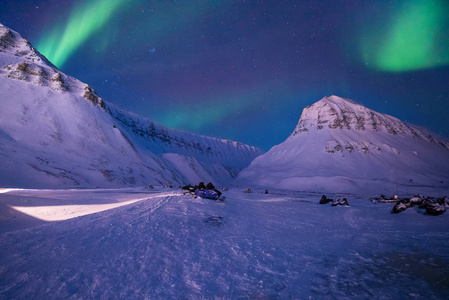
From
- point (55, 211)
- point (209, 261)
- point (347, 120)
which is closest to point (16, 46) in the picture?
point (55, 211)

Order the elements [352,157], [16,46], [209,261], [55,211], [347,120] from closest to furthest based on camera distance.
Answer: [209,261]
[55,211]
[16,46]
[352,157]
[347,120]

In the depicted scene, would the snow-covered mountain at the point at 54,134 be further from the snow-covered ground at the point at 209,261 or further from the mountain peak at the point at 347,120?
the mountain peak at the point at 347,120

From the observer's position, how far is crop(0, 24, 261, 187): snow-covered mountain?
1045 inches

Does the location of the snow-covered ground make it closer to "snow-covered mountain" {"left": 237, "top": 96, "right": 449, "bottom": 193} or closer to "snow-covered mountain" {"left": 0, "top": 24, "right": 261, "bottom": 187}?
"snow-covered mountain" {"left": 0, "top": 24, "right": 261, "bottom": 187}

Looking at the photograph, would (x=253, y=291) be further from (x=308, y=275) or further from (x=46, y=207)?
(x=46, y=207)

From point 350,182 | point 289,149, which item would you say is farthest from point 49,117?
point 289,149

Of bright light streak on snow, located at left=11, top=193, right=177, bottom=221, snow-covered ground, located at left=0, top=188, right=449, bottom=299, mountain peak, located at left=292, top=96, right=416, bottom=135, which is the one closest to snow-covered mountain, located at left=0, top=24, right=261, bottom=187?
bright light streak on snow, located at left=11, top=193, right=177, bottom=221

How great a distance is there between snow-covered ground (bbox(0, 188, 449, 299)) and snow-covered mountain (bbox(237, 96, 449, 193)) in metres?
53.0

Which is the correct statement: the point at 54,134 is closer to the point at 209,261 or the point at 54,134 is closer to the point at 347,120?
the point at 209,261

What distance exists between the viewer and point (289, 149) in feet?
313

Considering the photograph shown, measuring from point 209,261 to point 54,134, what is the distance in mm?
44578

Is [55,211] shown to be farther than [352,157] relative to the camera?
No

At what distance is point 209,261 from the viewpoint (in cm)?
446

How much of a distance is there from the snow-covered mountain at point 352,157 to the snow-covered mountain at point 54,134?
41056mm
